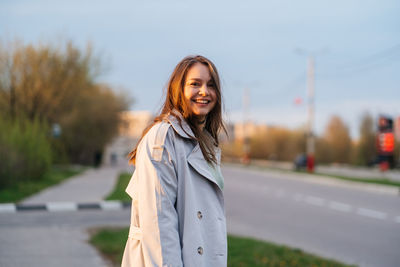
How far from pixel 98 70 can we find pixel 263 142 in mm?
39662

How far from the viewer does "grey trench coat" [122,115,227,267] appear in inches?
90.3

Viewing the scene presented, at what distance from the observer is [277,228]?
1094 centimetres

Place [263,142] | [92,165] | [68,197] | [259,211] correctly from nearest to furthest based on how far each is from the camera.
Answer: [259,211], [68,197], [92,165], [263,142]

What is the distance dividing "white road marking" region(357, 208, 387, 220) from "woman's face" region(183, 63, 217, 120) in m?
11.1

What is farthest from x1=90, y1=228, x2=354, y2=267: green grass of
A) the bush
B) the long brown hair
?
the bush

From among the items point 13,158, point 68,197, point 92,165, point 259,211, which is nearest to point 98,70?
point 13,158

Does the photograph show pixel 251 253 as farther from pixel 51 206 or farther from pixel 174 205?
pixel 174 205

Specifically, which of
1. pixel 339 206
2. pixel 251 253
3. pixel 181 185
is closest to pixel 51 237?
pixel 251 253

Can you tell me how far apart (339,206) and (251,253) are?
874 centimetres

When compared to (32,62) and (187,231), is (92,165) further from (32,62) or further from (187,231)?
(187,231)

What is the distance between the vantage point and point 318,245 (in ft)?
29.3

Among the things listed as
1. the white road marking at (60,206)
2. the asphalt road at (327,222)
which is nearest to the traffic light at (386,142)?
the asphalt road at (327,222)

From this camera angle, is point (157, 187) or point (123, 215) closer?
point (157, 187)

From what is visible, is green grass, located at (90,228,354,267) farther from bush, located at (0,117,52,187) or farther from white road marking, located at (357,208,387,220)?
bush, located at (0,117,52,187)
